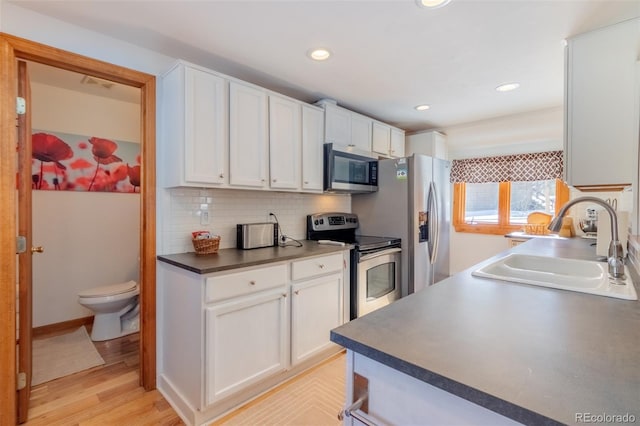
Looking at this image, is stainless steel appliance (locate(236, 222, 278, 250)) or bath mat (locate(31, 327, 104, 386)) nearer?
bath mat (locate(31, 327, 104, 386))

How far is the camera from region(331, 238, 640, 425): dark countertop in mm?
522

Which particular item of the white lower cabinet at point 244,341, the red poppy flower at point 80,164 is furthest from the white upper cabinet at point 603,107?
the red poppy flower at point 80,164

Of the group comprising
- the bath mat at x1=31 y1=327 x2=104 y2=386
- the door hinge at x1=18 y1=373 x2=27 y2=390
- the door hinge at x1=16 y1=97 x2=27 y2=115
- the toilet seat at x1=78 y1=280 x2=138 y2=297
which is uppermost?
the door hinge at x1=16 y1=97 x2=27 y2=115

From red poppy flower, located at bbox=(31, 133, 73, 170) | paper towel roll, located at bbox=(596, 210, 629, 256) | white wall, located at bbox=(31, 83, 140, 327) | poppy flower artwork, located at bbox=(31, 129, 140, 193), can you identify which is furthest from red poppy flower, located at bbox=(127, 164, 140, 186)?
paper towel roll, located at bbox=(596, 210, 629, 256)

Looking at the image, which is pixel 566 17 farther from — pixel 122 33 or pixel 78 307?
pixel 78 307

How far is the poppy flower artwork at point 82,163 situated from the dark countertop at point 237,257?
171cm

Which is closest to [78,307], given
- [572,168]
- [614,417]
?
[614,417]

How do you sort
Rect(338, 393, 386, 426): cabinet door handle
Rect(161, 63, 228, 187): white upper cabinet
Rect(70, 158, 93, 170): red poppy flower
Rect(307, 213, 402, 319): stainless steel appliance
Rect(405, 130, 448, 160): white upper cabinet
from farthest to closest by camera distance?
Rect(405, 130, 448, 160): white upper cabinet
Rect(70, 158, 93, 170): red poppy flower
Rect(307, 213, 402, 319): stainless steel appliance
Rect(161, 63, 228, 187): white upper cabinet
Rect(338, 393, 386, 426): cabinet door handle

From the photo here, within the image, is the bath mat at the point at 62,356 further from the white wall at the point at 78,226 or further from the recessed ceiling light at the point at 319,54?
the recessed ceiling light at the point at 319,54

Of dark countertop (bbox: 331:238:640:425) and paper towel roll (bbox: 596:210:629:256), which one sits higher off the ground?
paper towel roll (bbox: 596:210:629:256)

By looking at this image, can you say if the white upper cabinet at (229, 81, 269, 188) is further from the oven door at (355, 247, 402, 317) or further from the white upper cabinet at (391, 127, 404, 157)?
the white upper cabinet at (391, 127, 404, 157)

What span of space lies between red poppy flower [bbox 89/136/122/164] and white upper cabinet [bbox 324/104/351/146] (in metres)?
2.23

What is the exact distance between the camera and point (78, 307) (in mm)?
3035

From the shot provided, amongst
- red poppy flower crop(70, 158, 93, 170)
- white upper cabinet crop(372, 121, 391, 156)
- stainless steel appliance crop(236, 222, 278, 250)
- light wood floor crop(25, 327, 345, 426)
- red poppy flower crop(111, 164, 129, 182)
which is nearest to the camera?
light wood floor crop(25, 327, 345, 426)
